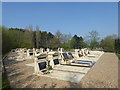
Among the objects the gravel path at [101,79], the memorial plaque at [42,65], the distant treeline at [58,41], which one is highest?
the distant treeline at [58,41]

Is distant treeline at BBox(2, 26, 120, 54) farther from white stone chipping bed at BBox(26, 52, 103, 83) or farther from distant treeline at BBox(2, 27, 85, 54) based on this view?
white stone chipping bed at BBox(26, 52, 103, 83)

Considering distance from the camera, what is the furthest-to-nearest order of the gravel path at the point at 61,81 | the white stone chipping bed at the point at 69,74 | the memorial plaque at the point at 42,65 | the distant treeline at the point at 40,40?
the distant treeline at the point at 40,40 < the memorial plaque at the point at 42,65 < the white stone chipping bed at the point at 69,74 < the gravel path at the point at 61,81

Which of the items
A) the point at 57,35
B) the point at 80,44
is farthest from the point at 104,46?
the point at 57,35

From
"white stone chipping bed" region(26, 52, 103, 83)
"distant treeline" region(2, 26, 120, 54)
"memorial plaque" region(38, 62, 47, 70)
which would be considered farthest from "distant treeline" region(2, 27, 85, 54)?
"white stone chipping bed" region(26, 52, 103, 83)

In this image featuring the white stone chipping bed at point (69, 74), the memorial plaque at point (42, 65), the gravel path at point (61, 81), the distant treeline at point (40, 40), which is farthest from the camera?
the distant treeline at point (40, 40)

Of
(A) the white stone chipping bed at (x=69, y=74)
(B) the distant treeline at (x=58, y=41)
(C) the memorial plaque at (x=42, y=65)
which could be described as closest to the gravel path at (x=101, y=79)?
(A) the white stone chipping bed at (x=69, y=74)

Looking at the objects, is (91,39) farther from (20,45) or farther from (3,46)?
(3,46)

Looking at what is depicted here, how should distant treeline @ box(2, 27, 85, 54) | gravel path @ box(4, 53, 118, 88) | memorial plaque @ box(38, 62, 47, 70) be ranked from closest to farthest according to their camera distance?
gravel path @ box(4, 53, 118, 88)
memorial plaque @ box(38, 62, 47, 70)
distant treeline @ box(2, 27, 85, 54)

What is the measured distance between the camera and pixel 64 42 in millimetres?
35969

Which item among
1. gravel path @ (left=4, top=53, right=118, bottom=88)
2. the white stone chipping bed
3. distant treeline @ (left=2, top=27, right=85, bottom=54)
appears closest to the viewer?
gravel path @ (left=4, top=53, right=118, bottom=88)

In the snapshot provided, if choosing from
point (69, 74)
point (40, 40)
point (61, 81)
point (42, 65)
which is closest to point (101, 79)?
point (69, 74)

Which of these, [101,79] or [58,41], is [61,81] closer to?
[101,79]

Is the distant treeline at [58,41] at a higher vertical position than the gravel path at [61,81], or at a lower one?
higher

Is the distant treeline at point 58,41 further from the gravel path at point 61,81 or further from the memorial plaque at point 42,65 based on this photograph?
the gravel path at point 61,81
